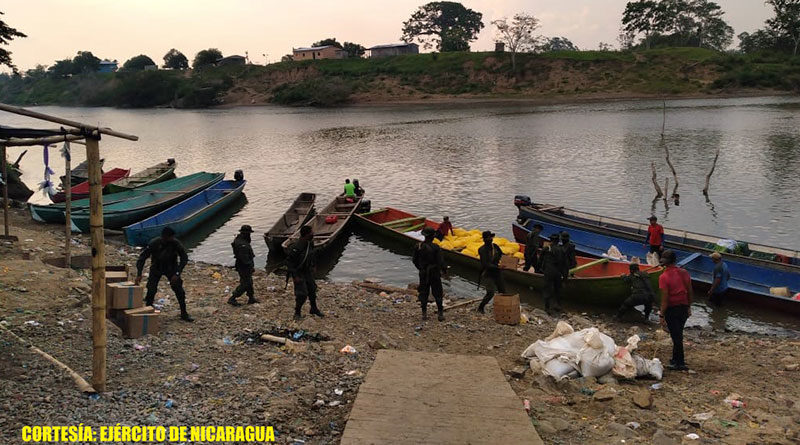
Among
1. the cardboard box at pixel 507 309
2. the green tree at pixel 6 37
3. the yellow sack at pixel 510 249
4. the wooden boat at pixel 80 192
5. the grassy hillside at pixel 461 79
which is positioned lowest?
the cardboard box at pixel 507 309

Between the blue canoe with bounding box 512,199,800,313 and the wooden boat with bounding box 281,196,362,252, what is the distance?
20.7 ft

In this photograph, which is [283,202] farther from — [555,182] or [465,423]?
[465,423]

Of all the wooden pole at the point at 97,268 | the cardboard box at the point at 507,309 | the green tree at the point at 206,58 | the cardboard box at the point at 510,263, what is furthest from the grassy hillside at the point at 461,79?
Result: the wooden pole at the point at 97,268

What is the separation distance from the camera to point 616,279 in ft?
43.4

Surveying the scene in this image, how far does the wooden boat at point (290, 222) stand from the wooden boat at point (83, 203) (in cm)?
729

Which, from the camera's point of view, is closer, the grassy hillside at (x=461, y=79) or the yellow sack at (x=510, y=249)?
the yellow sack at (x=510, y=249)

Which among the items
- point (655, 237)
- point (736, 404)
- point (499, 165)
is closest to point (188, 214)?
point (655, 237)

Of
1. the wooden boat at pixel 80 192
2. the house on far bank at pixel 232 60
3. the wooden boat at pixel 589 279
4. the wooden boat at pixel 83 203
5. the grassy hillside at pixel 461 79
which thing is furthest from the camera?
the house on far bank at pixel 232 60

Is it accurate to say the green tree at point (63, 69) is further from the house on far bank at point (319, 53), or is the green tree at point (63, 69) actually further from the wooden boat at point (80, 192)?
the wooden boat at point (80, 192)

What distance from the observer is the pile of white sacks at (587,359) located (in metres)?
8.82

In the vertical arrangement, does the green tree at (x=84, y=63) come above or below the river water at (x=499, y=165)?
above

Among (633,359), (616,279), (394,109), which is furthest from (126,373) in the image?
(394,109)

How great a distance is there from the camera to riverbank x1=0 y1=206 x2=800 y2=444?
6875 mm

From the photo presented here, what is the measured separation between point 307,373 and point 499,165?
1181 inches
